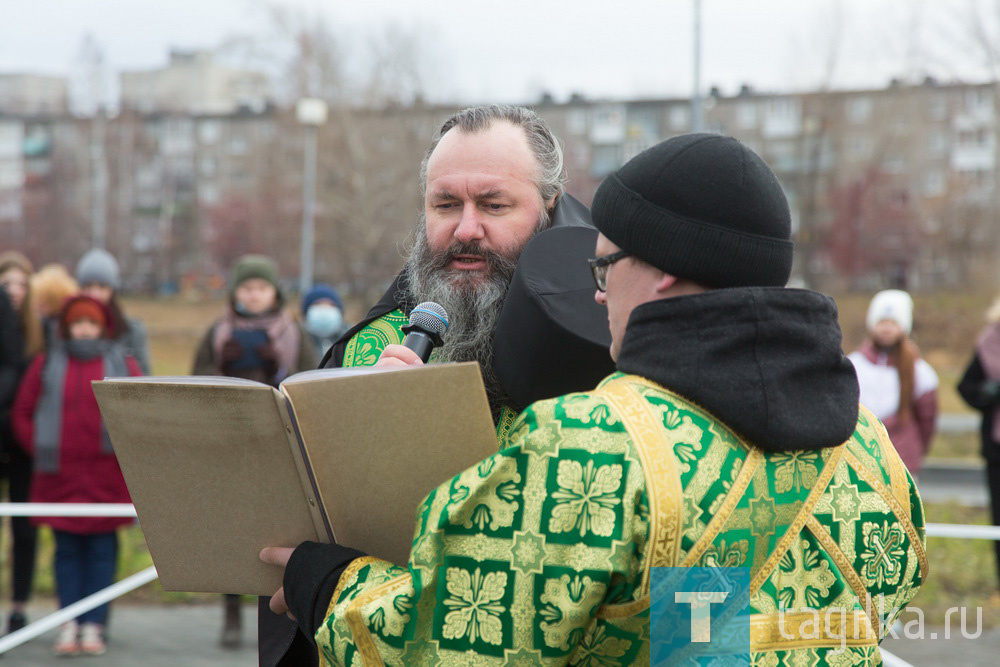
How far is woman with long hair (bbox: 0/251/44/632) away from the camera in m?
5.36

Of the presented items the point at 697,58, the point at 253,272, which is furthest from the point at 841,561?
the point at 697,58

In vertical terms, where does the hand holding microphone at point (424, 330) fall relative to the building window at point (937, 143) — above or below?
below

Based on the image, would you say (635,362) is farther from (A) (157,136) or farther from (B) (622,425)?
(A) (157,136)

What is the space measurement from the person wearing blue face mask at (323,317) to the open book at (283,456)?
4867 millimetres

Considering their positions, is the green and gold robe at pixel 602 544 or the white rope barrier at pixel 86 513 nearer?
the green and gold robe at pixel 602 544

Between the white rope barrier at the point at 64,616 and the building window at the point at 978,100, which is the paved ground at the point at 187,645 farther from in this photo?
the building window at the point at 978,100

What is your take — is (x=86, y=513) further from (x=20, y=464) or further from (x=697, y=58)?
(x=697, y=58)

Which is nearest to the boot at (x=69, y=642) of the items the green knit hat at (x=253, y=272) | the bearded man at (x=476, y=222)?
the green knit hat at (x=253, y=272)

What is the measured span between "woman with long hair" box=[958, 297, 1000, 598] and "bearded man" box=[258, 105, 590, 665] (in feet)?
14.3

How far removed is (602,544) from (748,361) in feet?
1.12

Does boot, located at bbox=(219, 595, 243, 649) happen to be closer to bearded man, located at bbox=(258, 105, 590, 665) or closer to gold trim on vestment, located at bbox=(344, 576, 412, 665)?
bearded man, located at bbox=(258, 105, 590, 665)

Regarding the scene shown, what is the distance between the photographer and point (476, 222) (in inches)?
90.1

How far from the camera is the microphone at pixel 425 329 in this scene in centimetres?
197

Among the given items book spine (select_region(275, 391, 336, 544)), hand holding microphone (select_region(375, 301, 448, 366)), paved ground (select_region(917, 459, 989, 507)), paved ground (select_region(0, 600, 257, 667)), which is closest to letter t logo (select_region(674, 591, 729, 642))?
book spine (select_region(275, 391, 336, 544))
